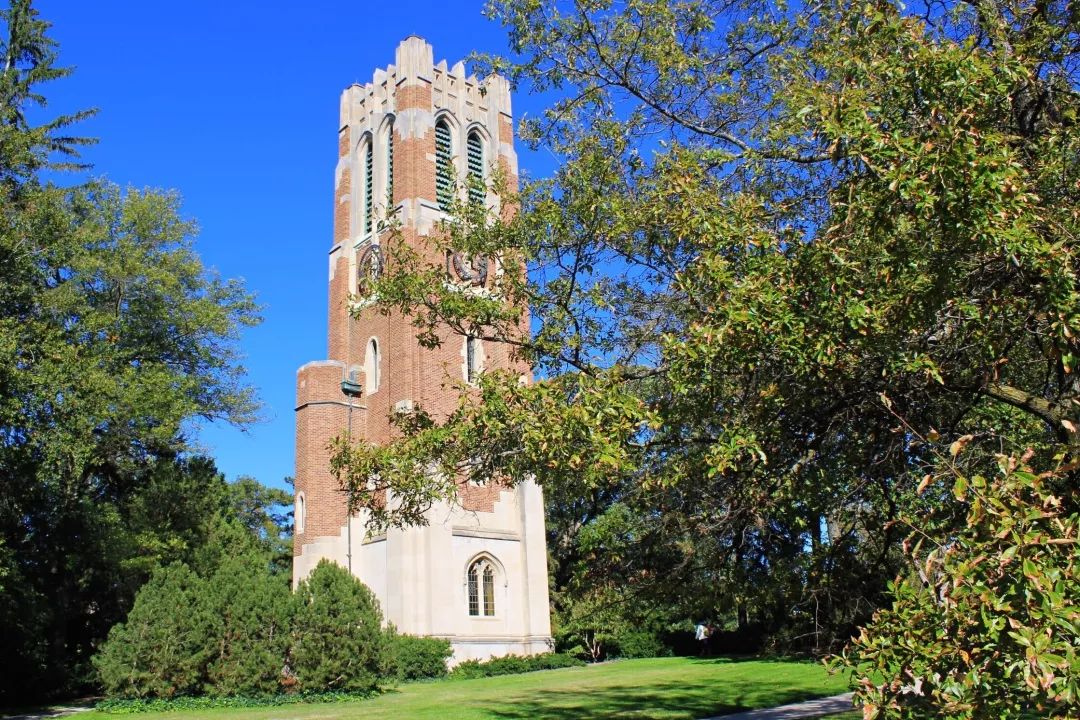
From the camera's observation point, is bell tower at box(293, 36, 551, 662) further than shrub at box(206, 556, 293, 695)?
Yes

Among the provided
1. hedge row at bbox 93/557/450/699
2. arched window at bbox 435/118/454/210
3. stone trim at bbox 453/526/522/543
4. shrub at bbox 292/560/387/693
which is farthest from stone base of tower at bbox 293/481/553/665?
arched window at bbox 435/118/454/210

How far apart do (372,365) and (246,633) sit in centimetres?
1338

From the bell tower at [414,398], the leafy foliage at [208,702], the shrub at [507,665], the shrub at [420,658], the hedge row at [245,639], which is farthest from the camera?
the bell tower at [414,398]

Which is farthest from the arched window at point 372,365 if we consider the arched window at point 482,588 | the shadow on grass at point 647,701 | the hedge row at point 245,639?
the shadow on grass at point 647,701

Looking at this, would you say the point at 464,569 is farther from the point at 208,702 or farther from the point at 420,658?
the point at 208,702

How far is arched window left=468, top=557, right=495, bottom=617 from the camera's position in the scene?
2858cm

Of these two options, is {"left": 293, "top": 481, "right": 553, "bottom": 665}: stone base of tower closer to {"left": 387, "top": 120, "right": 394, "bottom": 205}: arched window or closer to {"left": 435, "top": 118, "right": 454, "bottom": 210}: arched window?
{"left": 435, "top": 118, "right": 454, "bottom": 210}: arched window

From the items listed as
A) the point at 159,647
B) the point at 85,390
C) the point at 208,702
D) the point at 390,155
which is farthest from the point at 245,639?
the point at 390,155

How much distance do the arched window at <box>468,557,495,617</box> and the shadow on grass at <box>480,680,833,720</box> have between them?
1032 cm

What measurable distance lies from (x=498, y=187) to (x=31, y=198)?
1454 centimetres

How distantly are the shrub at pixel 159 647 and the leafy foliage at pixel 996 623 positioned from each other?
17.4 m

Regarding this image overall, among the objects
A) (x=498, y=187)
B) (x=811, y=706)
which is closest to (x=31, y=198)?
(x=498, y=187)

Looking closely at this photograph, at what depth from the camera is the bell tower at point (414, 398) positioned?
89.9ft

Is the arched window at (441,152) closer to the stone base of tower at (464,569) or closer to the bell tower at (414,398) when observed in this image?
the bell tower at (414,398)
